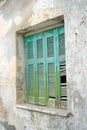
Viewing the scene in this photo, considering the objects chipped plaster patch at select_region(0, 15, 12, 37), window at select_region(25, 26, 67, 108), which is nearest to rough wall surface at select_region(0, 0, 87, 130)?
chipped plaster patch at select_region(0, 15, 12, 37)

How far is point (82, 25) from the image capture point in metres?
3.33

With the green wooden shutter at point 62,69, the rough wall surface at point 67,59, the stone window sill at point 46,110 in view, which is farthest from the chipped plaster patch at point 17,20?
the stone window sill at point 46,110

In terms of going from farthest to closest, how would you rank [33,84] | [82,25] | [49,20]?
[33,84] < [49,20] < [82,25]

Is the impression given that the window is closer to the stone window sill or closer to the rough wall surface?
the stone window sill

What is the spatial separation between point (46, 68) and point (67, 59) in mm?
770

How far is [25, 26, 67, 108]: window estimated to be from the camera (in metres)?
3.96

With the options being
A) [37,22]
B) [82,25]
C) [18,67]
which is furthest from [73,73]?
[18,67]

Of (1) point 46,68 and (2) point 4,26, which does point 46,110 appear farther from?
(2) point 4,26

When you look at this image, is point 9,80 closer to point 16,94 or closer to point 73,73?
point 16,94

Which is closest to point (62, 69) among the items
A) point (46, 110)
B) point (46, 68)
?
point (46, 68)

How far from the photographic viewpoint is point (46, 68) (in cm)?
426

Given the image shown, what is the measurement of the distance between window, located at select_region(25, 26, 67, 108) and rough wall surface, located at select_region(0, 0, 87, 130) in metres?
0.22

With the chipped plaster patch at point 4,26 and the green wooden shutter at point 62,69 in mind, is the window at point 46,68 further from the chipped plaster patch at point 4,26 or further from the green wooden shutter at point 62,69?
the chipped plaster patch at point 4,26

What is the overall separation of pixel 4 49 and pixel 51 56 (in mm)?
1203
